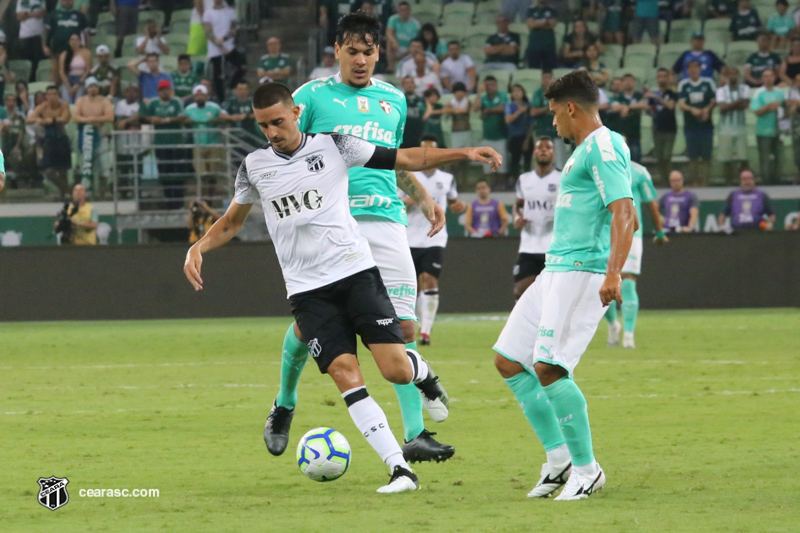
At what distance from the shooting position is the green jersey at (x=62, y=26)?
24.2m

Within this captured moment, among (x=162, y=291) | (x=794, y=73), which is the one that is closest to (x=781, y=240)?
(x=794, y=73)

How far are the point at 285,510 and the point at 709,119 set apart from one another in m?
15.5

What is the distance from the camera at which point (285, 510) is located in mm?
5758

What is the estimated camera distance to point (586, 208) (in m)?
6.10

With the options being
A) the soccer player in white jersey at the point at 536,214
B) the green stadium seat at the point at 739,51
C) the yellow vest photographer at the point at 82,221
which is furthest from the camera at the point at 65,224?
the green stadium seat at the point at 739,51

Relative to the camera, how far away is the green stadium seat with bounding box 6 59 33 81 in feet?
77.6

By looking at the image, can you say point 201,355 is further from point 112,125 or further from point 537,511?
point 537,511

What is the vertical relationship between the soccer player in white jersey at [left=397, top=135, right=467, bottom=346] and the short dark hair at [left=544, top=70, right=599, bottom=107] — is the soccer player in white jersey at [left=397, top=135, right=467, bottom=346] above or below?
below

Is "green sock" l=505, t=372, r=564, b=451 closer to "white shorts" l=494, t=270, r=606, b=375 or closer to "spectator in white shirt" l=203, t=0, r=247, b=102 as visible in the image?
"white shorts" l=494, t=270, r=606, b=375

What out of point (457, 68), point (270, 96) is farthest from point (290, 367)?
point (457, 68)

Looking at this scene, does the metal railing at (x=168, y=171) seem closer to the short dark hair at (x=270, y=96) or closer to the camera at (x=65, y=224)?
the camera at (x=65, y=224)

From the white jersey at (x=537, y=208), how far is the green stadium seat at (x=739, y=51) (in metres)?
9.47

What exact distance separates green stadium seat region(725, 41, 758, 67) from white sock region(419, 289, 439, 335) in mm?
10048

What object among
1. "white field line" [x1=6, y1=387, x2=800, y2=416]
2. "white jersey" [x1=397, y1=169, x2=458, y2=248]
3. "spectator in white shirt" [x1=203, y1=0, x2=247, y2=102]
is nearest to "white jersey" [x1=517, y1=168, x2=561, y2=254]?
"white jersey" [x1=397, y1=169, x2=458, y2=248]
